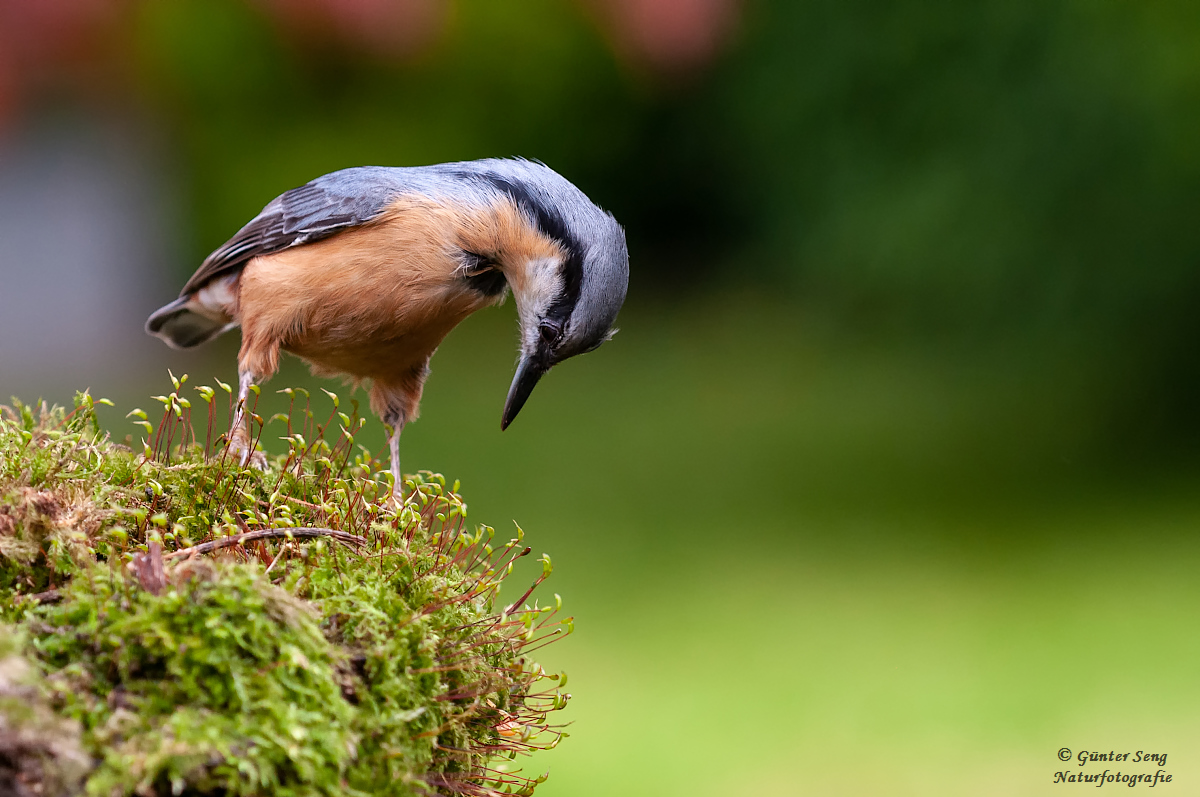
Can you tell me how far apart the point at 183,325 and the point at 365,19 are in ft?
7.71

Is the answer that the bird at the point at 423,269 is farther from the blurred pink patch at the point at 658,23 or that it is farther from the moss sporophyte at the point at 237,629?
the blurred pink patch at the point at 658,23

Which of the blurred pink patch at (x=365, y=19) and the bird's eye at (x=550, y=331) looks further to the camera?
the blurred pink patch at (x=365, y=19)

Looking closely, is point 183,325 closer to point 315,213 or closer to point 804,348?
point 315,213

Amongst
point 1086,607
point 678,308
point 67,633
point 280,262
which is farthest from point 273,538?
point 678,308

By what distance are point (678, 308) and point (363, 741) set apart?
15.9 meters

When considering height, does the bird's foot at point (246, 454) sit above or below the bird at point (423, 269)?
below

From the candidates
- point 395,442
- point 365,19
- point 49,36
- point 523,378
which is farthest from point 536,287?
point 49,36

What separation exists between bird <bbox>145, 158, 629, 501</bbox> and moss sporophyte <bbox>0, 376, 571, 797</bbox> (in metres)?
0.88

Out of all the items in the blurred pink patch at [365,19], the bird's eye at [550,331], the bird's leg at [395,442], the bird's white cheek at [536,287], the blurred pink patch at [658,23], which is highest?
the blurred pink patch at [658,23]

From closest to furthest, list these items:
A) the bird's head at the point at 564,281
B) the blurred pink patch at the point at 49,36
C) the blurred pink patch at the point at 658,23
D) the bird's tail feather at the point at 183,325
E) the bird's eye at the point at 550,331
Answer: the bird's head at the point at 564,281 < the bird's eye at the point at 550,331 < the bird's tail feather at the point at 183,325 < the blurred pink patch at the point at 658,23 < the blurred pink patch at the point at 49,36

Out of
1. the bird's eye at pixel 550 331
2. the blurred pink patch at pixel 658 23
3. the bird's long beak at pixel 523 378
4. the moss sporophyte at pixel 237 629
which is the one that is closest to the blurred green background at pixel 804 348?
the blurred pink patch at pixel 658 23

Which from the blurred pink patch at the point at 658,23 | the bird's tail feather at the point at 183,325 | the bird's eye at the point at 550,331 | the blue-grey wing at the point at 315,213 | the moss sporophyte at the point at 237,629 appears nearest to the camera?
the moss sporophyte at the point at 237,629

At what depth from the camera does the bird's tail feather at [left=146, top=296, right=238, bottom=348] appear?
16.9ft

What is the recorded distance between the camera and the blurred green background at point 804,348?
729 cm
